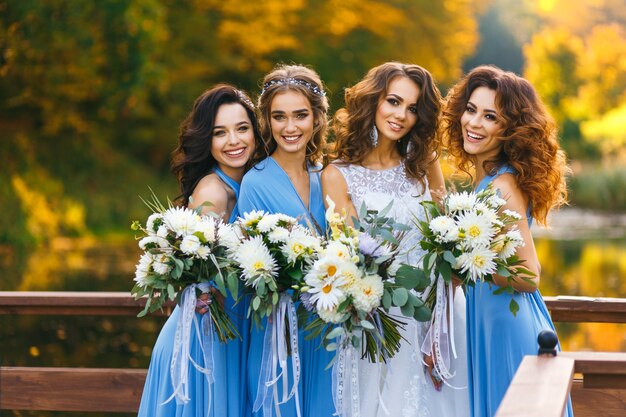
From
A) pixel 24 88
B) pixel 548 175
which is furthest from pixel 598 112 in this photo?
pixel 548 175

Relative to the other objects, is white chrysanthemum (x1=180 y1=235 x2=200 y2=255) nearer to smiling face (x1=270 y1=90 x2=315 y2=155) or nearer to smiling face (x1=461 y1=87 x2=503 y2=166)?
smiling face (x1=270 y1=90 x2=315 y2=155)

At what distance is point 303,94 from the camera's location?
14.4ft

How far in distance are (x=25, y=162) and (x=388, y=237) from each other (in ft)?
44.8

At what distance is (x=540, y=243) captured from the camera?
19672mm

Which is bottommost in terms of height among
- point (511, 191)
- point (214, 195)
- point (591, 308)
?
point (591, 308)

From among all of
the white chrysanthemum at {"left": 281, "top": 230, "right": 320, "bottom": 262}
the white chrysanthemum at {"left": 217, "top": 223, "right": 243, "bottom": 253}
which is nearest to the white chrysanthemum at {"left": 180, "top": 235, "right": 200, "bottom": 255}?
the white chrysanthemum at {"left": 217, "top": 223, "right": 243, "bottom": 253}

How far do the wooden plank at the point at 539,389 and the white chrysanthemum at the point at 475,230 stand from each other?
660 millimetres

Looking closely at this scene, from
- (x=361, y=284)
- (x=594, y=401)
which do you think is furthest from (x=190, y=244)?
(x=594, y=401)

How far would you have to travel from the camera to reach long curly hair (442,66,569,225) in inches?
159

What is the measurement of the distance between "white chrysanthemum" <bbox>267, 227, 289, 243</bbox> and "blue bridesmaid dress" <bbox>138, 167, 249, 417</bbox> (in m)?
0.54

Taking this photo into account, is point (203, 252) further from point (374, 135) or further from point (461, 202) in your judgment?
point (374, 135)

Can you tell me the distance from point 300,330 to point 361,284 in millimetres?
695

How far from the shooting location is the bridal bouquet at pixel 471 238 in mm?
3541

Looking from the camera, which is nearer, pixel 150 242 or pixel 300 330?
pixel 150 242
